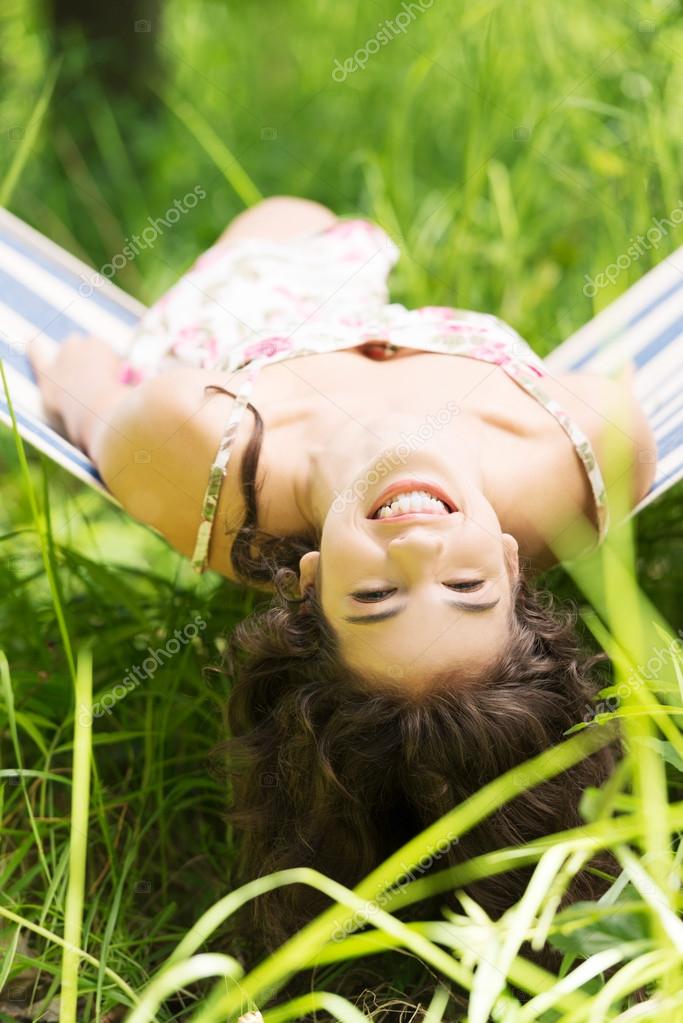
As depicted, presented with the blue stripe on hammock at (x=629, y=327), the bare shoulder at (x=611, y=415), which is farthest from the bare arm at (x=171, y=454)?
the blue stripe on hammock at (x=629, y=327)

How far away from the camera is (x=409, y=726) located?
148cm

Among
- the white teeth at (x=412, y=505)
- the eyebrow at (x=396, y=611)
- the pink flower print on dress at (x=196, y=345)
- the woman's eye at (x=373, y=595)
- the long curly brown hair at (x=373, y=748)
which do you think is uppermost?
the pink flower print on dress at (x=196, y=345)

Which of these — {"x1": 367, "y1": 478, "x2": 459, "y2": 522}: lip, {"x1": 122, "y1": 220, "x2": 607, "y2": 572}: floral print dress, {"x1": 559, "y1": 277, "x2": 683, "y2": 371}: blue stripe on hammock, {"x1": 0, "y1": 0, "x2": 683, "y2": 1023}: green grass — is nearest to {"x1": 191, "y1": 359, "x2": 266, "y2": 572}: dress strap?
{"x1": 122, "y1": 220, "x2": 607, "y2": 572}: floral print dress

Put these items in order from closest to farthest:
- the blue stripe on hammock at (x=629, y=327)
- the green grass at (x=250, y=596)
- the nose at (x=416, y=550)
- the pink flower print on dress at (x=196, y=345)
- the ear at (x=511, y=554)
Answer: the green grass at (x=250, y=596) → the nose at (x=416, y=550) → the ear at (x=511, y=554) → the blue stripe on hammock at (x=629, y=327) → the pink flower print on dress at (x=196, y=345)

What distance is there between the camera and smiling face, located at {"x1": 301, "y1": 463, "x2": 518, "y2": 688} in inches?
58.2

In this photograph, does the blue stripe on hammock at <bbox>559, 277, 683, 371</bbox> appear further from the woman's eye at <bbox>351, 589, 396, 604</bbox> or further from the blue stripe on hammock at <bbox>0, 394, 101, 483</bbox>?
the blue stripe on hammock at <bbox>0, 394, 101, 483</bbox>

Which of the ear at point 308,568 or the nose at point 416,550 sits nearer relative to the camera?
the nose at point 416,550

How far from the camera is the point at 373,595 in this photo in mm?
1505

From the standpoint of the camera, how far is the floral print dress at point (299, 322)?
6.32ft

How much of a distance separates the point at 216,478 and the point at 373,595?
0.42m

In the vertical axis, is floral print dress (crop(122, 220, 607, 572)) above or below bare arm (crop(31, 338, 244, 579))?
above

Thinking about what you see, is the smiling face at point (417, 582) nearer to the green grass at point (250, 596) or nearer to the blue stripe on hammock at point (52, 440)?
the green grass at point (250, 596)

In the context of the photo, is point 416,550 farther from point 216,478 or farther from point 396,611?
point 216,478

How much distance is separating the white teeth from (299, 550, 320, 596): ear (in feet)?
0.44
